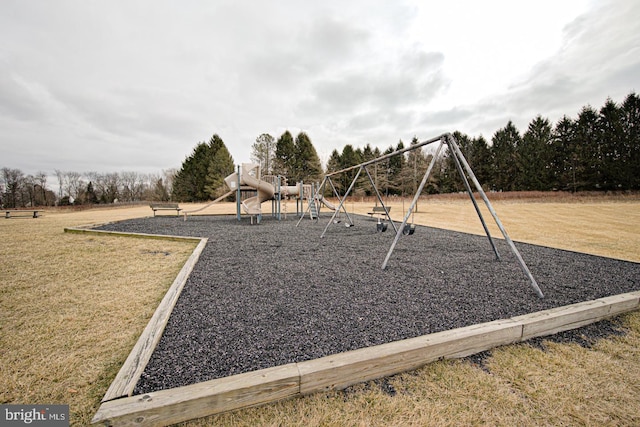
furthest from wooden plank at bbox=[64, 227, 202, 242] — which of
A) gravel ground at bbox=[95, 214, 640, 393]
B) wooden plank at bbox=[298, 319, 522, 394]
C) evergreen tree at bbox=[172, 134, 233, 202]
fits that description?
evergreen tree at bbox=[172, 134, 233, 202]

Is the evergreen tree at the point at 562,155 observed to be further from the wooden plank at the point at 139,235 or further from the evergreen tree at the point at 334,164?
the wooden plank at the point at 139,235

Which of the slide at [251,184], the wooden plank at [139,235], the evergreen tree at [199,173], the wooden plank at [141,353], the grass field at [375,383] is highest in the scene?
the evergreen tree at [199,173]

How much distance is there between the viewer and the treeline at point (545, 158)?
2797cm

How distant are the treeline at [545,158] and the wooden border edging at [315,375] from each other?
18.2 m

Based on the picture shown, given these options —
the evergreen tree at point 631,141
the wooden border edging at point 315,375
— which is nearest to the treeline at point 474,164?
the evergreen tree at point 631,141

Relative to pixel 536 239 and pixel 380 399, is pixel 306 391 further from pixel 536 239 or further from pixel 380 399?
pixel 536 239

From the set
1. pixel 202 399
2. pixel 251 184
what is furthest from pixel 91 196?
pixel 202 399

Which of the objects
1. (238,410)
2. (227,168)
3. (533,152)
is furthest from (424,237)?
(533,152)

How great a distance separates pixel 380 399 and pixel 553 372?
1384mm

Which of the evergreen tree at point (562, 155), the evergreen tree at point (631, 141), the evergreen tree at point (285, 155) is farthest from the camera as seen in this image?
the evergreen tree at point (285, 155)

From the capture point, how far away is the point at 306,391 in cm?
169

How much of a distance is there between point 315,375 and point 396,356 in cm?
62

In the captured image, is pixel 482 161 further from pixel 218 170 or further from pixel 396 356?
pixel 396 356

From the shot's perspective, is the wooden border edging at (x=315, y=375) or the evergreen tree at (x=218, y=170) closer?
the wooden border edging at (x=315, y=375)
